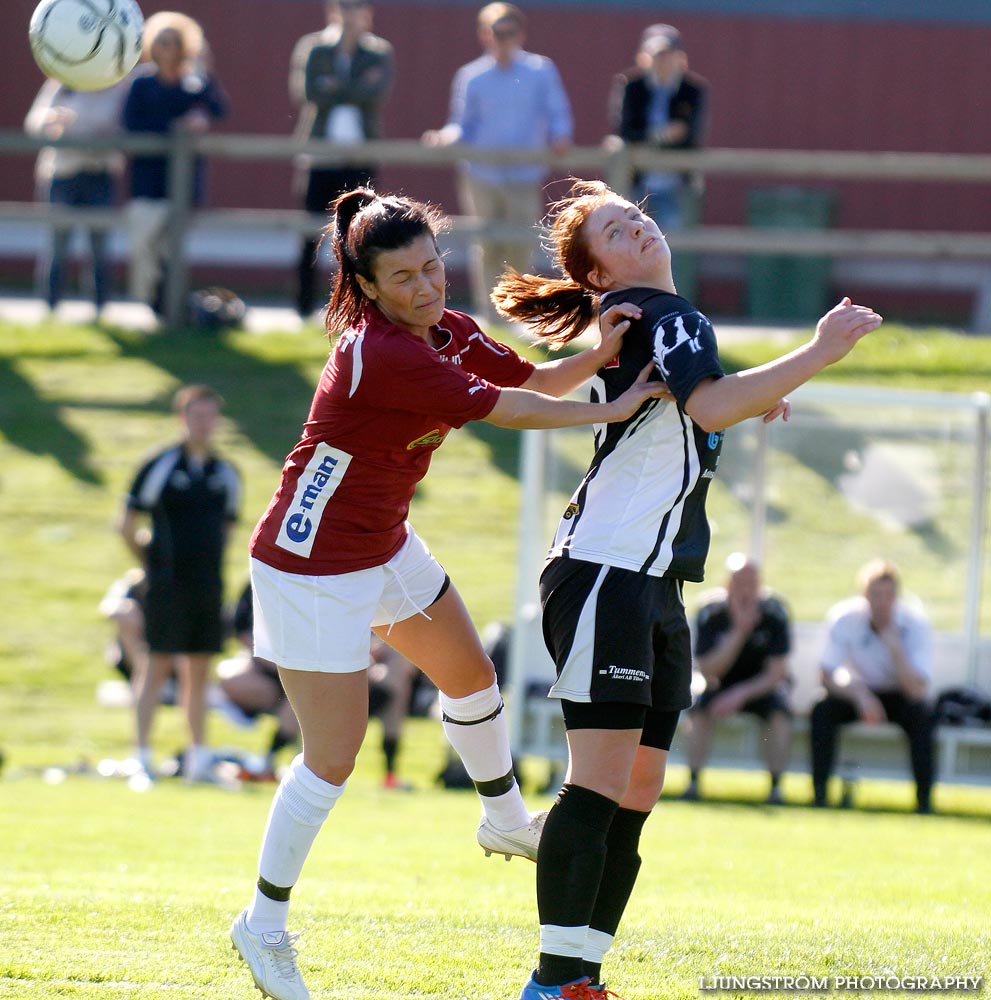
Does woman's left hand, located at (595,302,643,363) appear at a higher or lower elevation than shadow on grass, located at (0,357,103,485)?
higher

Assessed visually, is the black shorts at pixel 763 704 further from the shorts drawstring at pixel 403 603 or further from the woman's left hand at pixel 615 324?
the woman's left hand at pixel 615 324

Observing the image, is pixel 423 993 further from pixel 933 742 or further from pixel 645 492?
pixel 933 742

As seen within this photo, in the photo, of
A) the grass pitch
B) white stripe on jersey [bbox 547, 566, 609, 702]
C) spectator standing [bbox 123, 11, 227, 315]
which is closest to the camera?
white stripe on jersey [bbox 547, 566, 609, 702]

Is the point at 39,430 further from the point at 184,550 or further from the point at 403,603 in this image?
the point at 403,603

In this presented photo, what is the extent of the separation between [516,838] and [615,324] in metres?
1.51

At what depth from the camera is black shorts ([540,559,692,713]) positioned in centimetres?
406

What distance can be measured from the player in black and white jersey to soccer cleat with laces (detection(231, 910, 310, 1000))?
1.98 feet

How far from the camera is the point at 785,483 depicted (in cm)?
1065

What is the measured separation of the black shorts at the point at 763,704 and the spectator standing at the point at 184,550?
2.91 metres

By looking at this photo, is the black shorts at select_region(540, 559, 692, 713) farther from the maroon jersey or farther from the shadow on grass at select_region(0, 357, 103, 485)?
the shadow on grass at select_region(0, 357, 103, 485)

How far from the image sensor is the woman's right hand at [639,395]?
410 centimetres

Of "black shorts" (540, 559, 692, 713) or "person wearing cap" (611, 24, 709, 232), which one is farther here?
"person wearing cap" (611, 24, 709, 232)

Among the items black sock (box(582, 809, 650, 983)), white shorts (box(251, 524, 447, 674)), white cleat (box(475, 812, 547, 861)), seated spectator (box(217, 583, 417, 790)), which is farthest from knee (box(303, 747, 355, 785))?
seated spectator (box(217, 583, 417, 790))

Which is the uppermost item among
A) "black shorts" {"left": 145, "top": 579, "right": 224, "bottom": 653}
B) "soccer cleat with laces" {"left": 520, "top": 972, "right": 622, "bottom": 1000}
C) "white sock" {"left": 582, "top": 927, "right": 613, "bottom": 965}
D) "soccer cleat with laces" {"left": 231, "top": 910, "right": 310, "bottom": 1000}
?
"white sock" {"left": 582, "top": 927, "right": 613, "bottom": 965}
